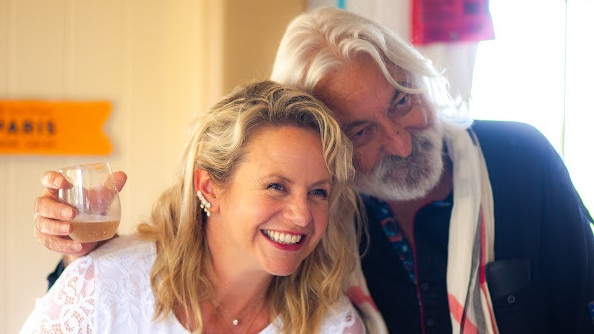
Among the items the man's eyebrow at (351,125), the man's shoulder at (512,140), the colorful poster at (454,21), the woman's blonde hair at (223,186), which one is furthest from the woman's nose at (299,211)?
the colorful poster at (454,21)

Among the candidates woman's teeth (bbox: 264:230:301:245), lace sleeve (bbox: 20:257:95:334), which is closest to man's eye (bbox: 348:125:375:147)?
woman's teeth (bbox: 264:230:301:245)

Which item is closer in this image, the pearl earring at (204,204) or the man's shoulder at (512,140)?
the pearl earring at (204,204)

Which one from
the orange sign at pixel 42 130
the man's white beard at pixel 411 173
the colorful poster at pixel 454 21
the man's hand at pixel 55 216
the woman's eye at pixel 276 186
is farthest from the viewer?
the orange sign at pixel 42 130

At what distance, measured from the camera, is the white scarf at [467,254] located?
5.63 feet

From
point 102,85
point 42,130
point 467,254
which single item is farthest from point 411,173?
point 42,130

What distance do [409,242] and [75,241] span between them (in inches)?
Result: 30.6

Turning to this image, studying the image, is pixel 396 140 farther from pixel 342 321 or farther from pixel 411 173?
pixel 342 321

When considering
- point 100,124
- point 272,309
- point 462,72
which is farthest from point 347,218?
point 100,124

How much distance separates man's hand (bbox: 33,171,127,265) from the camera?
143 cm

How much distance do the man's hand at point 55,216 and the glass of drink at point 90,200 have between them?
0.05 ft

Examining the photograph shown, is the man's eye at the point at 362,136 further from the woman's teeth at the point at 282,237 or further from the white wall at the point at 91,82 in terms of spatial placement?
the white wall at the point at 91,82

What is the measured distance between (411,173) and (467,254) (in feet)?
0.74

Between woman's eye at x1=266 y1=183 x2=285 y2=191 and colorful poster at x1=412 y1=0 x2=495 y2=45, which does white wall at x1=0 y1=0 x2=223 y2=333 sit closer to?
colorful poster at x1=412 y1=0 x2=495 y2=45

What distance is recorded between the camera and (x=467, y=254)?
1.74 metres
